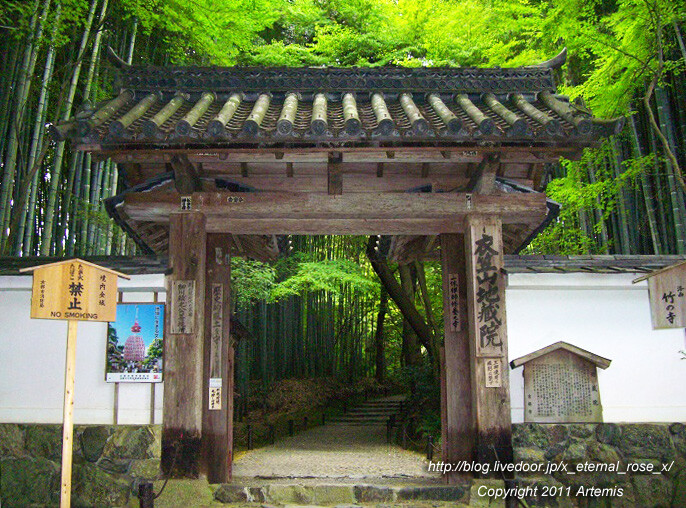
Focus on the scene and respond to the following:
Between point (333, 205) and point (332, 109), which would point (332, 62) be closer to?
point (332, 109)

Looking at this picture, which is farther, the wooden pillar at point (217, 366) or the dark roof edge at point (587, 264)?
the wooden pillar at point (217, 366)

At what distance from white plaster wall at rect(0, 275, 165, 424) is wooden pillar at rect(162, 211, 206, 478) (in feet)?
0.61

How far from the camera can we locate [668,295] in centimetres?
531

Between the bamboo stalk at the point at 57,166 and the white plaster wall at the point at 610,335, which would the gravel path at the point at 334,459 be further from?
the bamboo stalk at the point at 57,166

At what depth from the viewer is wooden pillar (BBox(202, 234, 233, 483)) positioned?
648 cm

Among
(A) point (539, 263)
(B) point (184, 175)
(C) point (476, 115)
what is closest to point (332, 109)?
(C) point (476, 115)

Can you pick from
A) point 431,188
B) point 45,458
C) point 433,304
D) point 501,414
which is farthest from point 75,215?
point 433,304

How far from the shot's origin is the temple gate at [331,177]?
5039 mm

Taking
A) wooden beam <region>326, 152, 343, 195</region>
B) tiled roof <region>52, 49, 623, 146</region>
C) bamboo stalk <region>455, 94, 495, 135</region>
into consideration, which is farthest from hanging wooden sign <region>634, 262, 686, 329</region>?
wooden beam <region>326, 152, 343, 195</region>

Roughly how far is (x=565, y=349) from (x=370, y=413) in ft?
42.9

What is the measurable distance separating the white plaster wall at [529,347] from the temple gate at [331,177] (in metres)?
0.30

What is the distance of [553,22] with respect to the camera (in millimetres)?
9844

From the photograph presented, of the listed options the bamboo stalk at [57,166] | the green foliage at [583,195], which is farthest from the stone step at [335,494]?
the green foliage at [583,195]

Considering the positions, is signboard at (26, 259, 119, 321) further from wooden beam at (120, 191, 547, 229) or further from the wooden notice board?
the wooden notice board
